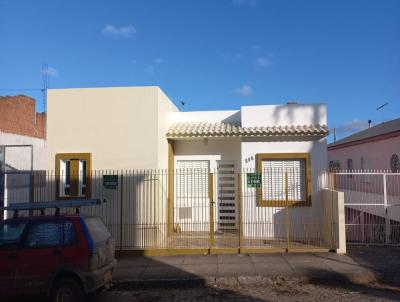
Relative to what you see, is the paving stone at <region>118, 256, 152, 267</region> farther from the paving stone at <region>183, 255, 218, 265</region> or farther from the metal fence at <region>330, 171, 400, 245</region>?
the metal fence at <region>330, 171, 400, 245</region>

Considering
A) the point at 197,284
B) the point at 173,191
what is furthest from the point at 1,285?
the point at 173,191

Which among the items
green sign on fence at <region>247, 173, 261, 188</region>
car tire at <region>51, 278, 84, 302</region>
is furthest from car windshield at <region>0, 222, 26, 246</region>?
green sign on fence at <region>247, 173, 261, 188</region>

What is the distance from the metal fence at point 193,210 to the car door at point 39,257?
4190mm

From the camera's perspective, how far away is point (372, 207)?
1337 cm

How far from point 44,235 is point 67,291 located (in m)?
0.98

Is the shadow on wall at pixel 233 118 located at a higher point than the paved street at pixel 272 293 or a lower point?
higher

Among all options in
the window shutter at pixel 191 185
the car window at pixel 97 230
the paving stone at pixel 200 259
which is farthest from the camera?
the window shutter at pixel 191 185

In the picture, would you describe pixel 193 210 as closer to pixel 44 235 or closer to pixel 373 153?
pixel 44 235

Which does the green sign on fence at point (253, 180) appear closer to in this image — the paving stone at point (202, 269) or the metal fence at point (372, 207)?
the metal fence at point (372, 207)

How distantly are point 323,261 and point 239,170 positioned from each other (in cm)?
465

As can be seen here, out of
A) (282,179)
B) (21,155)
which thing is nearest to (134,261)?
(282,179)

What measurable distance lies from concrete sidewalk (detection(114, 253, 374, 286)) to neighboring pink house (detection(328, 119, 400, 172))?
7.02 metres

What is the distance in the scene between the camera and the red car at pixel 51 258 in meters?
6.16

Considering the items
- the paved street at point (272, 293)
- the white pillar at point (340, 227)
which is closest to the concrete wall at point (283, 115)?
the white pillar at point (340, 227)
